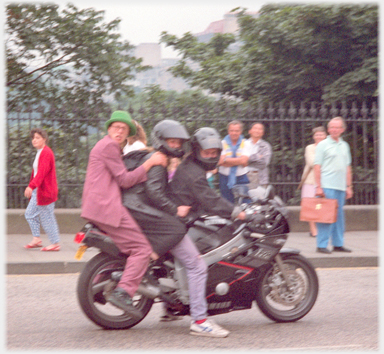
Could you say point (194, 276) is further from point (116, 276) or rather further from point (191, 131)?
point (191, 131)

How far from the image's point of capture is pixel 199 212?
4848mm

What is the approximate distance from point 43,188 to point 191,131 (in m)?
3.28

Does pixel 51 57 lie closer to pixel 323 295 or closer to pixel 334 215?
pixel 334 215

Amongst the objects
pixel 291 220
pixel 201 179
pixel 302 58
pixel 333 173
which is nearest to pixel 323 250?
pixel 333 173

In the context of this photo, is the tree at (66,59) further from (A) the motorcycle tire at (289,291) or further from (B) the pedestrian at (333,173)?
(A) the motorcycle tire at (289,291)

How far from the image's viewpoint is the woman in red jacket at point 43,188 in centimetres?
823

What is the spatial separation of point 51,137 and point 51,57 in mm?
4525

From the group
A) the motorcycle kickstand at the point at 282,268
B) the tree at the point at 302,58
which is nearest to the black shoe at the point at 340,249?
the motorcycle kickstand at the point at 282,268

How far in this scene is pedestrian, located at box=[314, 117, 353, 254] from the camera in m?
8.24

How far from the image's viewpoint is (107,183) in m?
4.64

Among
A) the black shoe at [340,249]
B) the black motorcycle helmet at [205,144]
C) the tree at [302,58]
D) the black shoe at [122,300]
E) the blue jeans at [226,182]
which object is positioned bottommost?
the black shoe at [340,249]

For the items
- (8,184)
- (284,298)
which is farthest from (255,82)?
(284,298)

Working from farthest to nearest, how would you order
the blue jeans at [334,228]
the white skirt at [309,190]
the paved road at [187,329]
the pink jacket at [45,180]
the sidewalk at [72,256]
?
the white skirt at [309,190]
the blue jeans at [334,228]
the pink jacket at [45,180]
the sidewalk at [72,256]
the paved road at [187,329]

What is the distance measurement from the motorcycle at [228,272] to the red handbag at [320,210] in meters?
2.98
